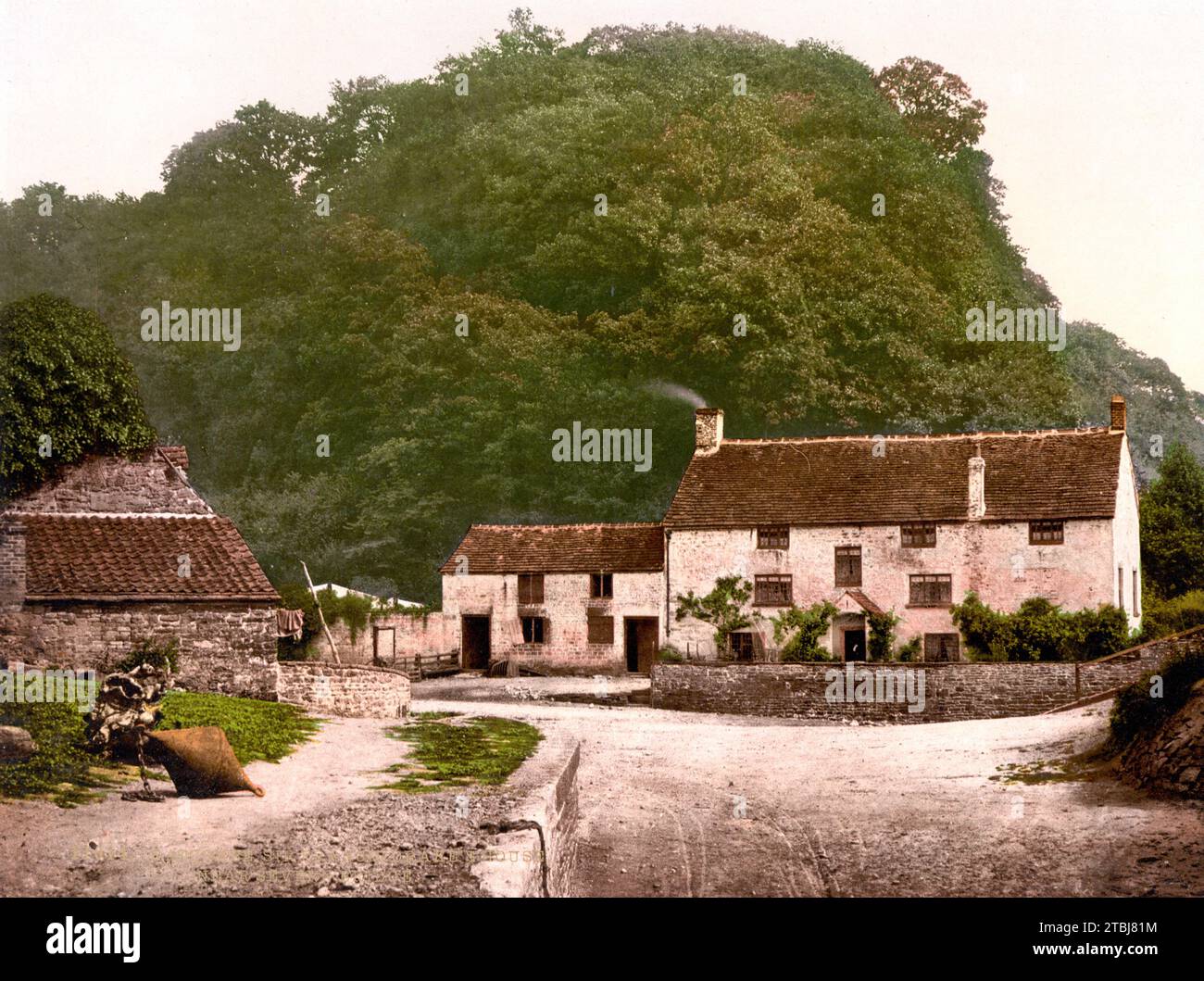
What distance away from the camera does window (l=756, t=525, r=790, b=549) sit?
58.9ft

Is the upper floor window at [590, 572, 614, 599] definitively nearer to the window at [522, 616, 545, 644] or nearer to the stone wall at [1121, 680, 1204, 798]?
the window at [522, 616, 545, 644]

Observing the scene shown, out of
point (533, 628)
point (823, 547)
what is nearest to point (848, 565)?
point (823, 547)

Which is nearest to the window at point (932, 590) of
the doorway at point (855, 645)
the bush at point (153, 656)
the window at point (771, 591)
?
the doorway at point (855, 645)

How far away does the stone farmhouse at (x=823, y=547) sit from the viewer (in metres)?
16.0

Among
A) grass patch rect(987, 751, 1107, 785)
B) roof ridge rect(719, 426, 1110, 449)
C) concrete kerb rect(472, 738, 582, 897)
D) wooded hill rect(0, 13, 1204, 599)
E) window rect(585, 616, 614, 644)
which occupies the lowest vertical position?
concrete kerb rect(472, 738, 582, 897)

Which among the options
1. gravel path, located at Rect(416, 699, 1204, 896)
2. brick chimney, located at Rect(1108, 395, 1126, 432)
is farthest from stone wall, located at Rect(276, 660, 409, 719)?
brick chimney, located at Rect(1108, 395, 1126, 432)

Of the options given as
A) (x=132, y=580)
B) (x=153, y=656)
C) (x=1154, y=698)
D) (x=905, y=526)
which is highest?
(x=905, y=526)

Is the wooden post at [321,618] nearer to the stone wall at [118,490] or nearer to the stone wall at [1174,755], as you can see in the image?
the stone wall at [118,490]

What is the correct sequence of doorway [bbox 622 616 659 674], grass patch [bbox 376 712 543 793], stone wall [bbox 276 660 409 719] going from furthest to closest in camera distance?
doorway [bbox 622 616 659 674], stone wall [bbox 276 660 409 719], grass patch [bbox 376 712 543 793]

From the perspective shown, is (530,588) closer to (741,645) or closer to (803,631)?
(741,645)

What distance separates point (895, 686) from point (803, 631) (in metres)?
1.52

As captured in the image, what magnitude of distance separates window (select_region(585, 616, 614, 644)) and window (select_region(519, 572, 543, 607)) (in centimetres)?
91

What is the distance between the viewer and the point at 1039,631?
15.1 metres
